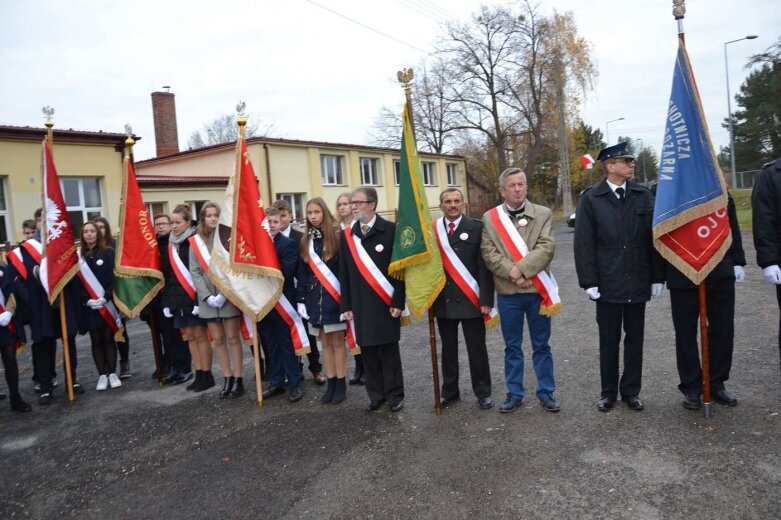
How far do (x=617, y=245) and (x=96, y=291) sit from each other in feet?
18.4

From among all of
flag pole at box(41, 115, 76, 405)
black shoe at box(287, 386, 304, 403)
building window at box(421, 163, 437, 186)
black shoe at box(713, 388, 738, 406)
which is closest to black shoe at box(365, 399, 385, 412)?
black shoe at box(287, 386, 304, 403)

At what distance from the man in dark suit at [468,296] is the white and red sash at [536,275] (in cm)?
25

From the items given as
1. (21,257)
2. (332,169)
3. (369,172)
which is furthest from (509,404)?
(369,172)

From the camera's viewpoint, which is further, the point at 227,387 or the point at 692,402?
the point at 227,387

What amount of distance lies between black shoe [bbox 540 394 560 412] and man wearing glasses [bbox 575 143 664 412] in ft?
1.13

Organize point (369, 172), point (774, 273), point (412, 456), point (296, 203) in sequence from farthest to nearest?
point (369, 172)
point (296, 203)
point (774, 273)
point (412, 456)

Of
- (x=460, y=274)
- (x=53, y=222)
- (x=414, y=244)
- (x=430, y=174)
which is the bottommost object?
(x=460, y=274)

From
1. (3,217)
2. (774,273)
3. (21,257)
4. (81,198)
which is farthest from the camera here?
(81,198)

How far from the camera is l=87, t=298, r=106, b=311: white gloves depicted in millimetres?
6609

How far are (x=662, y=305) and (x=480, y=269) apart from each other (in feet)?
16.2

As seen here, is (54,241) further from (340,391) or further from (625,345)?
(625,345)

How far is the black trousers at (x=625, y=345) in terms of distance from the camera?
15.6ft

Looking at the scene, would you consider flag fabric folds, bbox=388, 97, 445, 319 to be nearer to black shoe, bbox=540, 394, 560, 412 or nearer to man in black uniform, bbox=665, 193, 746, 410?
black shoe, bbox=540, 394, 560, 412

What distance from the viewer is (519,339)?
5020 mm
